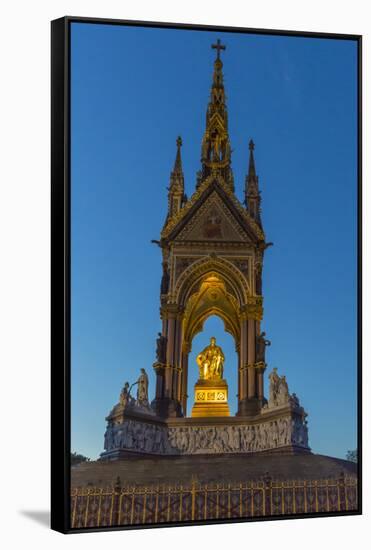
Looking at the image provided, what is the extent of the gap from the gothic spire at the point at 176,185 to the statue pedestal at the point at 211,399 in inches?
73.0

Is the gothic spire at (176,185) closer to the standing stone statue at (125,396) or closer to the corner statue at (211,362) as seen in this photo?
the corner statue at (211,362)

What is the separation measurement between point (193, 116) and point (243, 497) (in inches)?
157

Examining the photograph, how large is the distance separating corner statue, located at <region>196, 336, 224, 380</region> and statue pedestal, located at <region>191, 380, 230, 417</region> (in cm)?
8

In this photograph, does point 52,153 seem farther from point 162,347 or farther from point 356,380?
point 356,380

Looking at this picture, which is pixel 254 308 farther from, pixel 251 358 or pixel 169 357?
pixel 169 357

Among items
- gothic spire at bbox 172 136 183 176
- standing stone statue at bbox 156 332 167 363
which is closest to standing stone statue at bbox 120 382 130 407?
standing stone statue at bbox 156 332 167 363

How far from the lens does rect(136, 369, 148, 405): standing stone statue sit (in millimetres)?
16797

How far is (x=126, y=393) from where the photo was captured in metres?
16.7

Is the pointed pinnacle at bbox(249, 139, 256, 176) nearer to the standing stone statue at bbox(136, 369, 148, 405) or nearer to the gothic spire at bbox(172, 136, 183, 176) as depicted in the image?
the gothic spire at bbox(172, 136, 183, 176)

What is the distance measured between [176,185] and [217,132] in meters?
0.74

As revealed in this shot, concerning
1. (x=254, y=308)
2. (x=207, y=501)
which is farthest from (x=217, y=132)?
(x=207, y=501)

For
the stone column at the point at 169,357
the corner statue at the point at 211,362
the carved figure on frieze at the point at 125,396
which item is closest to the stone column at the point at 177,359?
the stone column at the point at 169,357

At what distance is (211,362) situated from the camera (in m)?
17.6

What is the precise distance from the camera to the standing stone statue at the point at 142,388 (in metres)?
16.8
